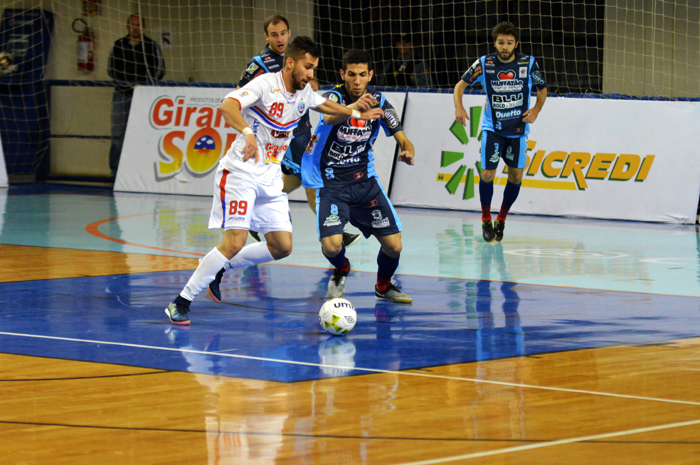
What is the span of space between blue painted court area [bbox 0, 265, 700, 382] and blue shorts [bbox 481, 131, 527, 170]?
3.56m


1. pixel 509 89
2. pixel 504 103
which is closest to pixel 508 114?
pixel 504 103

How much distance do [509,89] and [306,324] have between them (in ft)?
19.3

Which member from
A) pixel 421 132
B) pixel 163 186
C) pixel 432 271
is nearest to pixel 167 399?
pixel 432 271

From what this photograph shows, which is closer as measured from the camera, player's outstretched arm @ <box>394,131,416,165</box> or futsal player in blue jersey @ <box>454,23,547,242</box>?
player's outstretched arm @ <box>394,131,416,165</box>

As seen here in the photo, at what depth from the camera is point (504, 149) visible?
11.6 metres

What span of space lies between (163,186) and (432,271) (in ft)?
31.8

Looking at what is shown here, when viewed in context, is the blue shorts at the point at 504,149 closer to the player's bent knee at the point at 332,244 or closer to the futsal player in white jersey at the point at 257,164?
the player's bent knee at the point at 332,244

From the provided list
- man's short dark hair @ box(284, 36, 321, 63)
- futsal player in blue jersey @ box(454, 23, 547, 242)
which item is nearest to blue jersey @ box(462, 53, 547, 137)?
futsal player in blue jersey @ box(454, 23, 547, 242)

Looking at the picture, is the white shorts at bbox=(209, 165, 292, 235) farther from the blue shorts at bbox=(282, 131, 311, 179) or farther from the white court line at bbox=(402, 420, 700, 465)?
the blue shorts at bbox=(282, 131, 311, 179)

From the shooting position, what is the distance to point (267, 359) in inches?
202

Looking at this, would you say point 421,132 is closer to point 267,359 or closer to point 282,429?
point 267,359

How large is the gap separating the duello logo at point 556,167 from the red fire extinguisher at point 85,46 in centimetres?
857

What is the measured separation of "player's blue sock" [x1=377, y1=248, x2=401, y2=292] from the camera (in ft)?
24.0

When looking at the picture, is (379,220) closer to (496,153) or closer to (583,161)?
(496,153)
